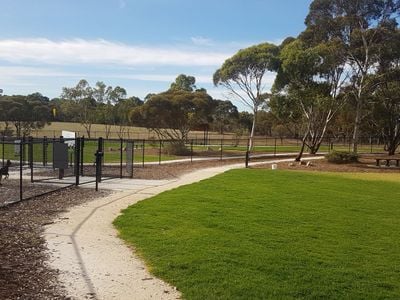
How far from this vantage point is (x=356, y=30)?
38312 millimetres

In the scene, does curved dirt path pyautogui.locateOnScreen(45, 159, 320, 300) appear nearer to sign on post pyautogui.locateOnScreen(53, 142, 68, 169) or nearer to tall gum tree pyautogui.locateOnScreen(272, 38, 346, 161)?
sign on post pyautogui.locateOnScreen(53, 142, 68, 169)

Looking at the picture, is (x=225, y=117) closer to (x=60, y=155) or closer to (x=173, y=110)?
(x=173, y=110)

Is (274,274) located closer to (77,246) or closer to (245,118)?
(77,246)

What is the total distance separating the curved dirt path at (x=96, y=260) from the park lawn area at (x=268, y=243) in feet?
0.89

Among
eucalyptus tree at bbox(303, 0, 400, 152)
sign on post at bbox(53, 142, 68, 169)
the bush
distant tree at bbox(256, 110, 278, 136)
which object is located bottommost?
the bush

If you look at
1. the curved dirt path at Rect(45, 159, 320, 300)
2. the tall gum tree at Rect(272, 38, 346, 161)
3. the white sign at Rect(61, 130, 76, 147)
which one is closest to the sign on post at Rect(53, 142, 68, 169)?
the curved dirt path at Rect(45, 159, 320, 300)

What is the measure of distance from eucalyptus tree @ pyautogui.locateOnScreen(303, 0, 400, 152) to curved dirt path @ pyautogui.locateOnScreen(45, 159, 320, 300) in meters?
30.8

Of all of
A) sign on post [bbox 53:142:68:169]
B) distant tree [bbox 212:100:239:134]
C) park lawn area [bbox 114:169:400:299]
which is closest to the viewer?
park lawn area [bbox 114:169:400:299]

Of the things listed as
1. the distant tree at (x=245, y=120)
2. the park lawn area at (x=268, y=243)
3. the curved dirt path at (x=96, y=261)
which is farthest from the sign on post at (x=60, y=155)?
the distant tree at (x=245, y=120)

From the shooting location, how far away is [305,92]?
37.5 metres

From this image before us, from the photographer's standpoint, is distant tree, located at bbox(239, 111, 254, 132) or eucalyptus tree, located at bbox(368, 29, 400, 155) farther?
distant tree, located at bbox(239, 111, 254, 132)

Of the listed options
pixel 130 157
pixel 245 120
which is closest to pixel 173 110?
pixel 130 157

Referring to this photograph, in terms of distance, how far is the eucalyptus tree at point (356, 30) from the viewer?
126 ft

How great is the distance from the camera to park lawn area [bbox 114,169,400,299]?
656 cm
